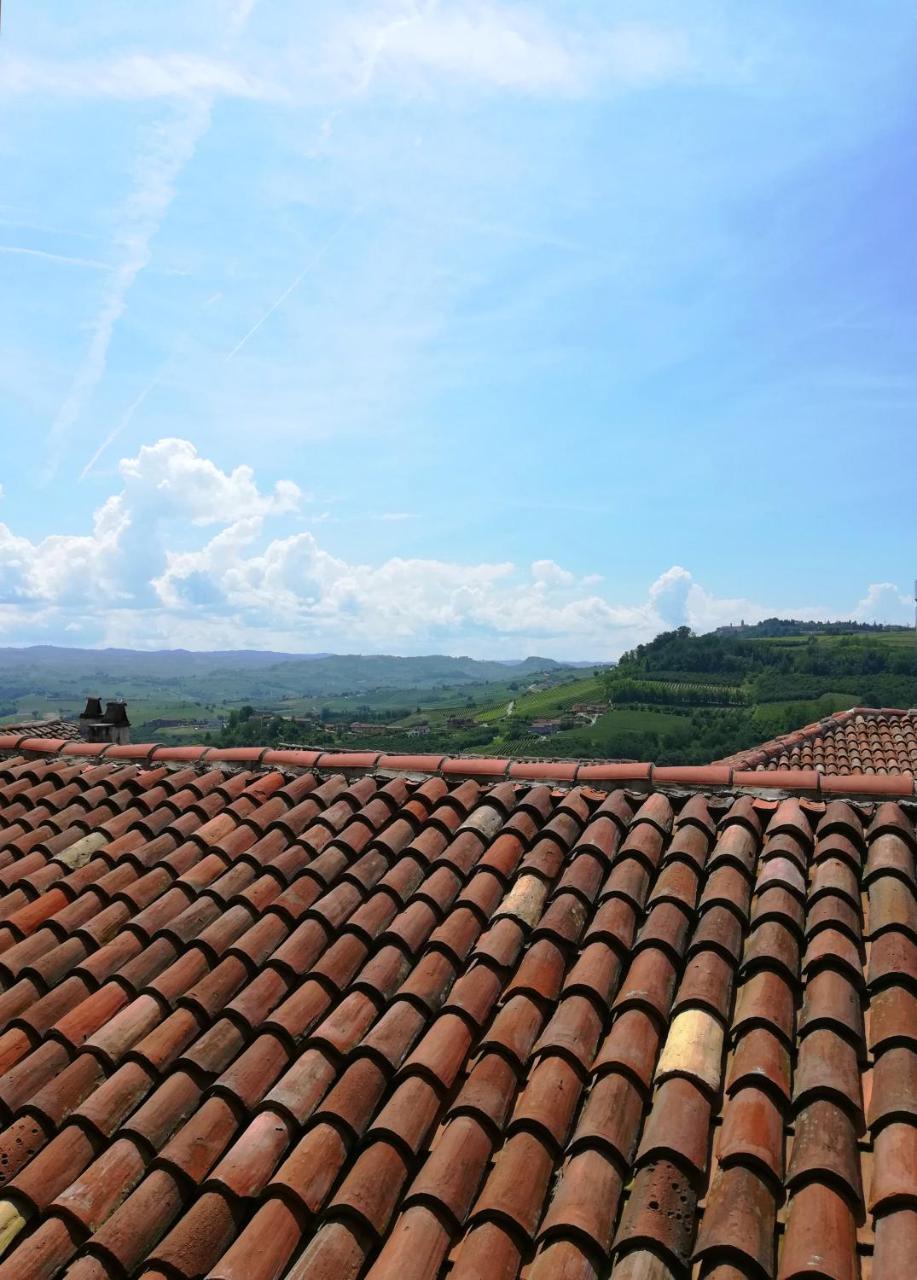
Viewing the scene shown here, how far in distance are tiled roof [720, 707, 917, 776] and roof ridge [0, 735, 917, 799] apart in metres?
9.14

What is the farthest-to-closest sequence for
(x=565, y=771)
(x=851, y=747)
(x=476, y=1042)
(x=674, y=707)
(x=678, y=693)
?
(x=678, y=693) < (x=674, y=707) < (x=851, y=747) < (x=565, y=771) < (x=476, y=1042)

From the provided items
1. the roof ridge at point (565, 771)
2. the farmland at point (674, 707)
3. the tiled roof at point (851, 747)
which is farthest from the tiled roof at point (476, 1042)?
the farmland at point (674, 707)

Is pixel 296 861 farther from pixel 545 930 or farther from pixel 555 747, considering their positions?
pixel 555 747

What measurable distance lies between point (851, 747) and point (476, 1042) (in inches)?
599

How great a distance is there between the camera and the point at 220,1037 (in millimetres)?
3650

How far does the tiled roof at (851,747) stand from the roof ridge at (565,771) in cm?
914

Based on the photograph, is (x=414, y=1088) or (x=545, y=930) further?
(x=545, y=930)

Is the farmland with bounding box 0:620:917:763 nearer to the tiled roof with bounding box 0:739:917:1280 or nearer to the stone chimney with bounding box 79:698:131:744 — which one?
the stone chimney with bounding box 79:698:131:744

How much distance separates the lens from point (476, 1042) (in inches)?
136

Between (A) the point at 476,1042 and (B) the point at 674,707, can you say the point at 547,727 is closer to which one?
(B) the point at 674,707

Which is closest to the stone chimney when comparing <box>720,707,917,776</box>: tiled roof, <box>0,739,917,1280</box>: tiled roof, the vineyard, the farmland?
<box>0,739,917,1280</box>: tiled roof

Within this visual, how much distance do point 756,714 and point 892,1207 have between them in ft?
204

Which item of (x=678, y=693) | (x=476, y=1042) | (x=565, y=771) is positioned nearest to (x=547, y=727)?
(x=678, y=693)

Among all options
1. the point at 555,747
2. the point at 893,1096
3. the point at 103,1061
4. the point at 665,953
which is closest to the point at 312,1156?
the point at 103,1061
